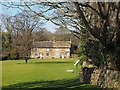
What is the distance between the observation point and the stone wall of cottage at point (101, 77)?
12.9 meters

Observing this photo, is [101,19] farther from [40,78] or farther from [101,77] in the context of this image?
[40,78]

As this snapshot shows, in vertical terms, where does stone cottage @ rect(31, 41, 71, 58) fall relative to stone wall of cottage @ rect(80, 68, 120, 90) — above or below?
above

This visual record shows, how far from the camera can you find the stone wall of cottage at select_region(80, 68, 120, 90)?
1288cm

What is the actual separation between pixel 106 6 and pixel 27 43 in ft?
124

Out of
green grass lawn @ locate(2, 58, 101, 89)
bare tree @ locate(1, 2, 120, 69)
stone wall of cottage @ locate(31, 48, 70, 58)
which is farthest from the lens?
stone wall of cottage @ locate(31, 48, 70, 58)

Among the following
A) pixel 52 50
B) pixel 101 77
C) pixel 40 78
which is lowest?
pixel 40 78

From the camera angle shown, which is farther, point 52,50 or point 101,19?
point 52,50

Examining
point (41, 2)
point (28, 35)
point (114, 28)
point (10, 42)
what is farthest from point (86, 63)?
point (10, 42)

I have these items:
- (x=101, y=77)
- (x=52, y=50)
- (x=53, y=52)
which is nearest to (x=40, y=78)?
(x=101, y=77)

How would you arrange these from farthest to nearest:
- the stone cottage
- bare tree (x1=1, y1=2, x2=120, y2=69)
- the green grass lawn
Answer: the stone cottage, the green grass lawn, bare tree (x1=1, y1=2, x2=120, y2=69)

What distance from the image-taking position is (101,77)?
14.5m

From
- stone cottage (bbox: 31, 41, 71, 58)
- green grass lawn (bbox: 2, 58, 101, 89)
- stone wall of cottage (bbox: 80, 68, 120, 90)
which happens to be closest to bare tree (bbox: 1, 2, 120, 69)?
stone wall of cottage (bbox: 80, 68, 120, 90)

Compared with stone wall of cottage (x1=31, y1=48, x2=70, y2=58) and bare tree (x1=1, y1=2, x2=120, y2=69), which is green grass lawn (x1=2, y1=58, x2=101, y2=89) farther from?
stone wall of cottage (x1=31, y1=48, x2=70, y2=58)

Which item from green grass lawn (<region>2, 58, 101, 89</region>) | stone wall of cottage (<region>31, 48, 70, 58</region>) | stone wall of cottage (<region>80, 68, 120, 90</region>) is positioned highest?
stone wall of cottage (<region>31, 48, 70, 58</region>)
